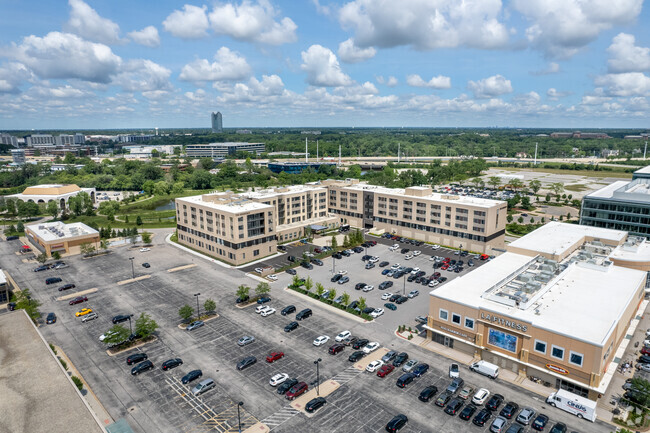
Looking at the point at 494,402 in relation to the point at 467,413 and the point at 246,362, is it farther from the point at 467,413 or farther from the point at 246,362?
the point at 246,362

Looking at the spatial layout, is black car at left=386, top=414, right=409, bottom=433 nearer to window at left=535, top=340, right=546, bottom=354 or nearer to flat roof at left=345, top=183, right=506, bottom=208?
window at left=535, top=340, right=546, bottom=354

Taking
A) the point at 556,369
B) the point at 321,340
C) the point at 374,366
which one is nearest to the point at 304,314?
the point at 321,340

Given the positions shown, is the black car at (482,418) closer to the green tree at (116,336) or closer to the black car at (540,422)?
the black car at (540,422)

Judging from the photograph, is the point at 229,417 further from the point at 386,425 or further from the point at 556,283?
the point at 556,283

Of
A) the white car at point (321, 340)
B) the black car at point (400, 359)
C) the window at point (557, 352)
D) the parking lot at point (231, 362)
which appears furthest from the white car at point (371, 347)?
the window at point (557, 352)

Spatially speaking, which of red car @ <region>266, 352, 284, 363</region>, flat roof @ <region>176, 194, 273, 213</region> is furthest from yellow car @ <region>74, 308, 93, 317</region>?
red car @ <region>266, 352, 284, 363</region>

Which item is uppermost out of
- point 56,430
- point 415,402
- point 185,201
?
point 185,201

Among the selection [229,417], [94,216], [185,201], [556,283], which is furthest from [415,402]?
[94,216]
